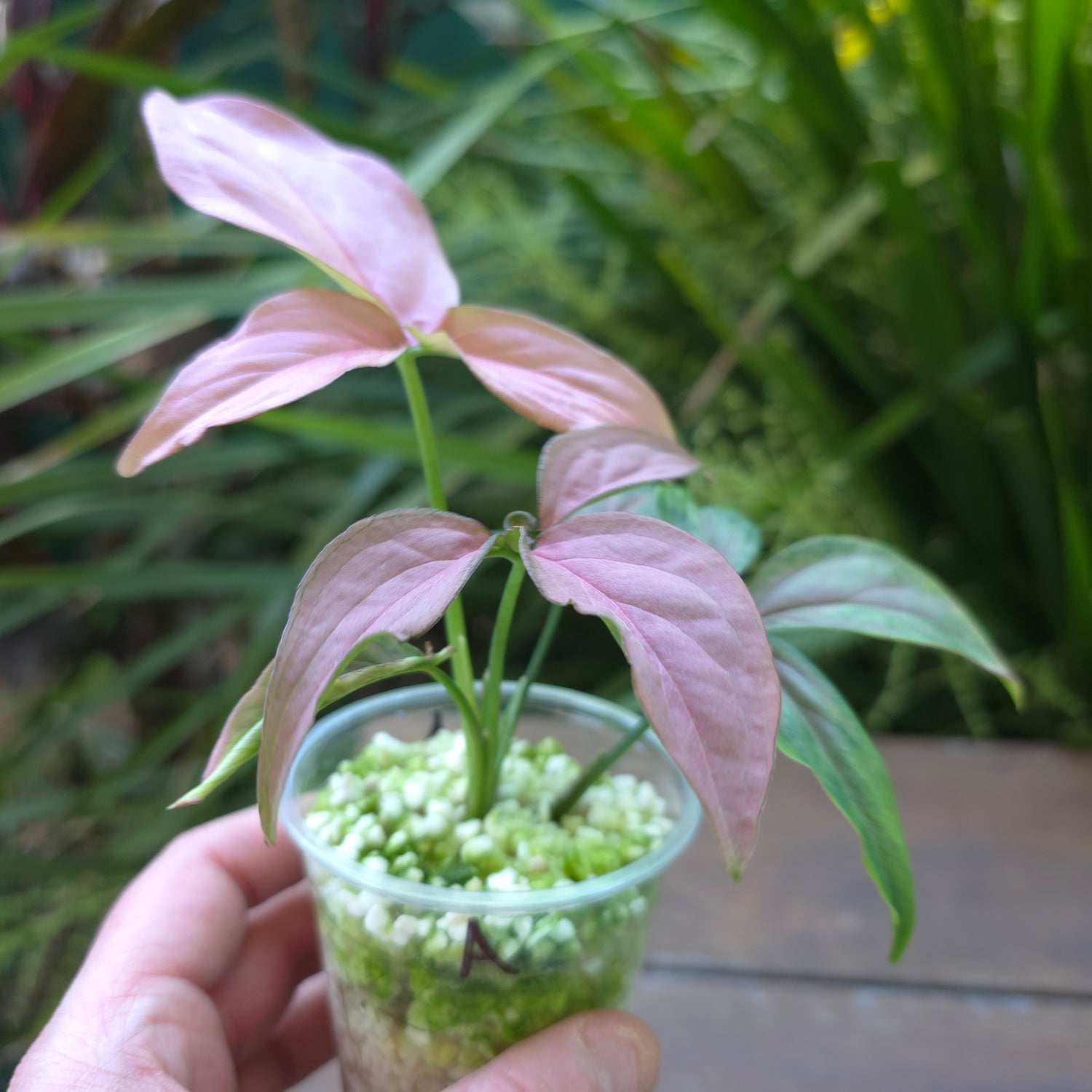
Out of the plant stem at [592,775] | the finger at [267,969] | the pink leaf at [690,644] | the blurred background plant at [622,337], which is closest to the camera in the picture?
the pink leaf at [690,644]

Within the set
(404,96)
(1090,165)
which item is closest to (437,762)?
(1090,165)

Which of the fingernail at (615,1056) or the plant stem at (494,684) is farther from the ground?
the plant stem at (494,684)

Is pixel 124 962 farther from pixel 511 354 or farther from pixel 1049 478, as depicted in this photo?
pixel 1049 478

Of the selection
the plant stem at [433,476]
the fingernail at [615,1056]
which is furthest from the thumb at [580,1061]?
the plant stem at [433,476]

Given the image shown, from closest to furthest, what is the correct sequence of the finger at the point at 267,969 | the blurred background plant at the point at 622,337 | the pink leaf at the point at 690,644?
the pink leaf at the point at 690,644 < the finger at the point at 267,969 < the blurred background plant at the point at 622,337

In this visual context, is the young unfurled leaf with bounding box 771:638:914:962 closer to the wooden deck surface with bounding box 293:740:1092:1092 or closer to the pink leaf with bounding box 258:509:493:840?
the pink leaf with bounding box 258:509:493:840

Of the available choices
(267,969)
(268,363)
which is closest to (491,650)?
(268,363)

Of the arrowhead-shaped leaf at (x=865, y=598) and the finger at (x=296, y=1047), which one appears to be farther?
the finger at (x=296, y=1047)

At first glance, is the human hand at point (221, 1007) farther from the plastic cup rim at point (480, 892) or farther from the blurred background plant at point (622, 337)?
the blurred background plant at point (622, 337)

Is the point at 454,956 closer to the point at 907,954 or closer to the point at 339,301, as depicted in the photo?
the point at 339,301
